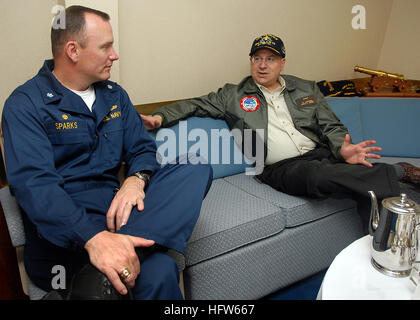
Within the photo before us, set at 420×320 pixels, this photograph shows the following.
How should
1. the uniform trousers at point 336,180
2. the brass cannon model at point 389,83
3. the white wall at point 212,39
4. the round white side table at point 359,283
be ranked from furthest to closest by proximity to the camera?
the brass cannon model at point 389,83 → the white wall at point 212,39 → the uniform trousers at point 336,180 → the round white side table at point 359,283

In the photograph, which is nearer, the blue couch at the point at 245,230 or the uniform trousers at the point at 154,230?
the uniform trousers at the point at 154,230

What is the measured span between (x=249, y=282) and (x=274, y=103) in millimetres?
1038

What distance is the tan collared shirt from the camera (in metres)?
1.93

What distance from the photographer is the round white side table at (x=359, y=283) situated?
925mm

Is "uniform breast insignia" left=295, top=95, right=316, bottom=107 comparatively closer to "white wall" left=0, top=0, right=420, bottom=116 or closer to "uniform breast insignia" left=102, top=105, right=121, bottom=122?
"white wall" left=0, top=0, right=420, bottom=116

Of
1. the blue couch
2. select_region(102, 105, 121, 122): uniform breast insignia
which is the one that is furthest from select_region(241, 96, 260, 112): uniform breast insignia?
select_region(102, 105, 121, 122): uniform breast insignia

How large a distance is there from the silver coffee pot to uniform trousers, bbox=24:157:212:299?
0.59 m

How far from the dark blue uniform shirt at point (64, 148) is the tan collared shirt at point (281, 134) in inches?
29.2

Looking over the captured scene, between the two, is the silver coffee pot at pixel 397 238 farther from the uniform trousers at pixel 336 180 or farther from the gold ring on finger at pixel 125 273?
the gold ring on finger at pixel 125 273

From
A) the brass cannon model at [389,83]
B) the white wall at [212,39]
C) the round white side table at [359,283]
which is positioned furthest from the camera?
the brass cannon model at [389,83]

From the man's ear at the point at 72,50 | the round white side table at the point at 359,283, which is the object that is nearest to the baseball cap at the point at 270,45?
the man's ear at the point at 72,50
